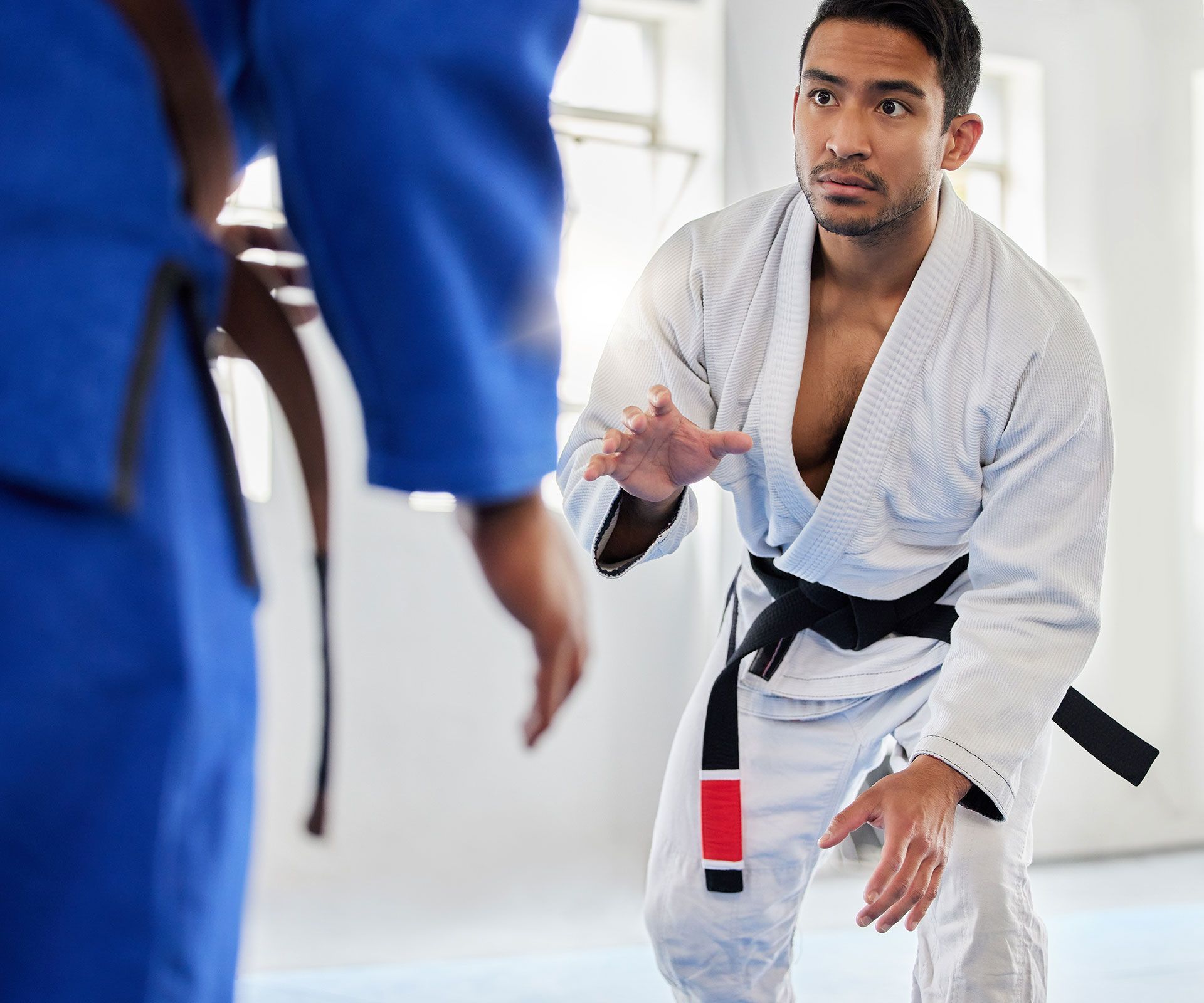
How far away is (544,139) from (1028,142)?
11.7 ft

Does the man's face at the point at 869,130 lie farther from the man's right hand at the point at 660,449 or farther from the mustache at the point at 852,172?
the man's right hand at the point at 660,449

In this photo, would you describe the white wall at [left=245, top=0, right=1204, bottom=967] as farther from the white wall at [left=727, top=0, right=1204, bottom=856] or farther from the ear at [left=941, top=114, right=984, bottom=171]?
the ear at [left=941, top=114, right=984, bottom=171]

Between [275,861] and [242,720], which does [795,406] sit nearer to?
[242,720]

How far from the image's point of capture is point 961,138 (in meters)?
2.01

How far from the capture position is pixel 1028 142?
3.80 m

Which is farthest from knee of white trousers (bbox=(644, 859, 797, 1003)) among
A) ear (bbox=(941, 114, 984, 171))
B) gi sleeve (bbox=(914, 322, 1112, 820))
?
ear (bbox=(941, 114, 984, 171))

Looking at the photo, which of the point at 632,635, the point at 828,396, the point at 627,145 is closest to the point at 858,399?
the point at 828,396

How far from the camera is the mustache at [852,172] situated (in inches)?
72.2

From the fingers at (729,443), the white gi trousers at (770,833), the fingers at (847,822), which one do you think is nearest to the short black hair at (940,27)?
the fingers at (729,443)

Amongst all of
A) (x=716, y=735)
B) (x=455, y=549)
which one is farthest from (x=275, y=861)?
(x=716, y=735)

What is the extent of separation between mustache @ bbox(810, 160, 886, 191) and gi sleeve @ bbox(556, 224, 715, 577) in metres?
0.27

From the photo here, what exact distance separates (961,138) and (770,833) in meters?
1.21

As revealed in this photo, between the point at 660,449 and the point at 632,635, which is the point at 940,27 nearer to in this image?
the point at 660,449

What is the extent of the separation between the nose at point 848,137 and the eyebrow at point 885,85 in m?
0.05
